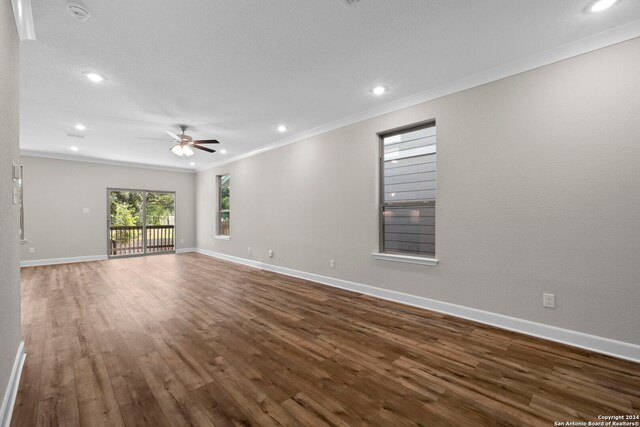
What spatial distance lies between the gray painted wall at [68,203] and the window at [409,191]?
7.57m

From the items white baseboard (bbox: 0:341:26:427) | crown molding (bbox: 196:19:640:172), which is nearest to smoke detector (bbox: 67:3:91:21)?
white baseboard (bbox: 0:341:26:427)

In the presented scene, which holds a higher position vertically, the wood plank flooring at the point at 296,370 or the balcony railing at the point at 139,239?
the balcony railing at the point at 139,239

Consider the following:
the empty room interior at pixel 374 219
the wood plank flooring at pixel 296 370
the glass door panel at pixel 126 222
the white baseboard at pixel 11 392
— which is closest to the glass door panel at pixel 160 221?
the glass door panel at pixel 126 222

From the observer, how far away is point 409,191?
3645mm

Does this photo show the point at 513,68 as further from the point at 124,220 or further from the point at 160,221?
the point at 124,220

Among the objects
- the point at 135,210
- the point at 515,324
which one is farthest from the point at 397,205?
the point at 135,210

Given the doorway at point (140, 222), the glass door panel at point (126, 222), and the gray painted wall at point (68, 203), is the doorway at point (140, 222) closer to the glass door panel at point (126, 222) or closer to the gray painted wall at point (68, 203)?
the glass door panel at point (126, 222)

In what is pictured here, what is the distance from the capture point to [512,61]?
267 cm

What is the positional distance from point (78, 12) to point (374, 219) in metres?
3.60

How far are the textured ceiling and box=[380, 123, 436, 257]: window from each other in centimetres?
61

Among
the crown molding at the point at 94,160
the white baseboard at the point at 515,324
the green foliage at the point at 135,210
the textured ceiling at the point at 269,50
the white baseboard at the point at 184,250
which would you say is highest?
the textured ceiling at the point at 269,50

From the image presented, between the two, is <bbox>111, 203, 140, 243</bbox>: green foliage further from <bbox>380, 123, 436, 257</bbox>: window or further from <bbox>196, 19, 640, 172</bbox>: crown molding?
<bbox>380, 123, 436, 257</bbox>: window

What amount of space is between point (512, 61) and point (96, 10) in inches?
146

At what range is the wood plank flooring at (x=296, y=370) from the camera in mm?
1586
